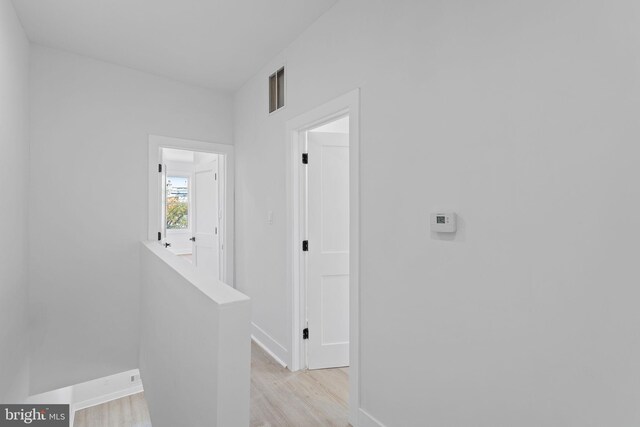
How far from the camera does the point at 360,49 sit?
6.52 feet

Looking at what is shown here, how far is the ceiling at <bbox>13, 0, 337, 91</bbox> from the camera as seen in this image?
228cm

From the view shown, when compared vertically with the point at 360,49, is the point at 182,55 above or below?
above

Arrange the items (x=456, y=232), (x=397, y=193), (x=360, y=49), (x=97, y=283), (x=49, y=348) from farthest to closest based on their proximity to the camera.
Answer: (x=97, y=283)
(x=49, y=348)
(x=360, y=49)
(x=397, y=193)
(x=456, y=232)

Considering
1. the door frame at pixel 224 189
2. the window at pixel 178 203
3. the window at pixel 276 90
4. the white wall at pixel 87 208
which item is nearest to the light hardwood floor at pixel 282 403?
the white wall at pixel 87 208

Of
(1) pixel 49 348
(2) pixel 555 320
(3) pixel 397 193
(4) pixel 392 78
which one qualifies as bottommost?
(1) pixel 49 348

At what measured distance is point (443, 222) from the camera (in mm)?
1485

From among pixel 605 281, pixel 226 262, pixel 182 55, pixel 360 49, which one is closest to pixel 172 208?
pixel 226 262

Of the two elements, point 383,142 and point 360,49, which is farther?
point 360,49

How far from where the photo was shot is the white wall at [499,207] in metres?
1.00

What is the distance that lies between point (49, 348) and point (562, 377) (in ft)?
12.4

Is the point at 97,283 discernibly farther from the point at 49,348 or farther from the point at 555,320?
the point at 555,320

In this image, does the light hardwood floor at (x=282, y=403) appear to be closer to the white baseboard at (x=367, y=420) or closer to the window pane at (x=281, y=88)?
the white baseboard at (x=367, y=420)

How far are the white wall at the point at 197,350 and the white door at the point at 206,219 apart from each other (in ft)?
5.77

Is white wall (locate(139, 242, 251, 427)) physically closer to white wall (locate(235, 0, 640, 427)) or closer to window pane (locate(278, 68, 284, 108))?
white wall (locate(235, 0, 640, 427))
